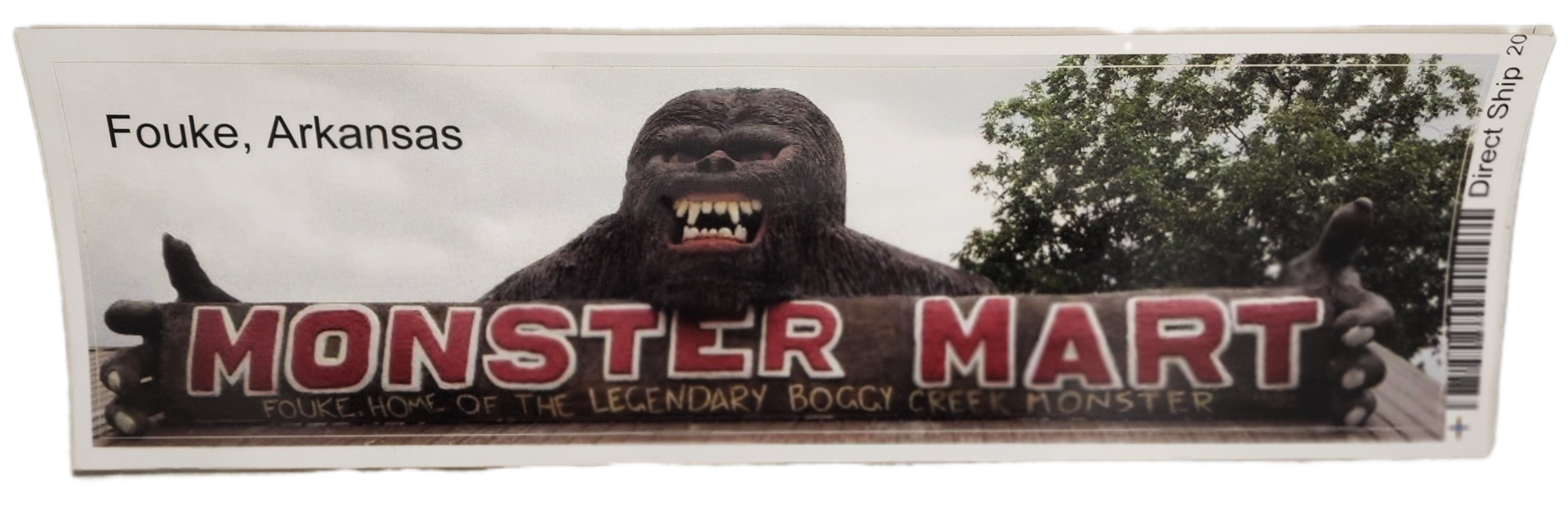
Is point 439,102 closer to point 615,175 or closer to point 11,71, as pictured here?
point 615,175

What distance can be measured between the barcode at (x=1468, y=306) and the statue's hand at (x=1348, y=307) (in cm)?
17

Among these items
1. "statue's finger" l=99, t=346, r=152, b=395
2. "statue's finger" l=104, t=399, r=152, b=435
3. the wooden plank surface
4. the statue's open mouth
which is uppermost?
the statue's open mouth

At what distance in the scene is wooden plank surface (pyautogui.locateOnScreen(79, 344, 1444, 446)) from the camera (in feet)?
9.44

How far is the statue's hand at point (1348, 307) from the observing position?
2.83 meters

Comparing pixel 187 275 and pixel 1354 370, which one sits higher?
pixel 187 275

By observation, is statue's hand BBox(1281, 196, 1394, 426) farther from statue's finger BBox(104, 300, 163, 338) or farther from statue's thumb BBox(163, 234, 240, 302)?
statue's finger BBox(104, 300, 163, 338)

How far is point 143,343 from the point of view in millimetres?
2879

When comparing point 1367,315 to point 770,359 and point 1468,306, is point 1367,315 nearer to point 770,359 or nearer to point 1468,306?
point 1468,306

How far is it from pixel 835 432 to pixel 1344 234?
1.24 metres

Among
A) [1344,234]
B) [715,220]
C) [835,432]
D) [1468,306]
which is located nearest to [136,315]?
[715,220]

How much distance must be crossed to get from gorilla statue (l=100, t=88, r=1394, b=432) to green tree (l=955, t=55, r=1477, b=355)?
8 centimetres

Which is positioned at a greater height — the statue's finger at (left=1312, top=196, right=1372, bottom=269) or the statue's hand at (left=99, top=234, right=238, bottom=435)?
the statue's finger at (left=1312, top=196, right=1372, bottom=269)

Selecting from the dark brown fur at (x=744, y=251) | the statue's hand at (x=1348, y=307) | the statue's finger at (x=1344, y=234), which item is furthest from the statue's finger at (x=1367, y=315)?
the dark brown fur at (x=744, y=251)

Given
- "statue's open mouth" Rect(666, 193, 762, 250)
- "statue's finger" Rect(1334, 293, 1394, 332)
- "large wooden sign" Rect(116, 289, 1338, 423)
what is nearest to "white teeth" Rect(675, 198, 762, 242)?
"statue's open mouth" Rect(666, 193, 762, 250)
